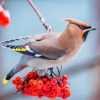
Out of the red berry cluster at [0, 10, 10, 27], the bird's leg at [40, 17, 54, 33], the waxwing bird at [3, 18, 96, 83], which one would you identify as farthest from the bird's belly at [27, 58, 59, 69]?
the red berry cluster at [0, 10, 10, 27]

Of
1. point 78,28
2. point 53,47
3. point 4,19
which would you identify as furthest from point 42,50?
point 4,19

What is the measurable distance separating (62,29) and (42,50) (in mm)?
120

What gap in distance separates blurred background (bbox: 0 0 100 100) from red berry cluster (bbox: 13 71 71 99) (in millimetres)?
40

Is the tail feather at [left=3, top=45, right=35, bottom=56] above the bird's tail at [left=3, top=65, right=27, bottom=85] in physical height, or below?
above

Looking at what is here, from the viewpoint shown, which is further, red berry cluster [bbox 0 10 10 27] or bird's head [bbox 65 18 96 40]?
bird's head [bbox 65 18 96 40]

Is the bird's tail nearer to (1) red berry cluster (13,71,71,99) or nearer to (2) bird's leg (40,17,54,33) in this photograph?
(1) red berry cluster (13,71,71,99)

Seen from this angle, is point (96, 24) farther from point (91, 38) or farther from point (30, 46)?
point (30, 46)

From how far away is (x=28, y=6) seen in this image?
3.52ft

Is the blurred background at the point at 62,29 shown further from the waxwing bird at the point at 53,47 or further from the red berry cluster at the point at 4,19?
the red berry cluster at the point at 4,19

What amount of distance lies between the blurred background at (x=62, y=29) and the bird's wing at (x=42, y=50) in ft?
0.13

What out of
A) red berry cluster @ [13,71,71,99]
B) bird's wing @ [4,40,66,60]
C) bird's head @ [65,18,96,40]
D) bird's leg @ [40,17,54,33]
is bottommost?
red berry cluster @ [13,71,71,99]

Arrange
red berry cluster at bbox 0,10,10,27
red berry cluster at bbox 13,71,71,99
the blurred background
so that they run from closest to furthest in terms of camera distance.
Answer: red berry cluster at bbox 0,10,10,27, red berry cluster at bbox 13,71,71,99, the blurred background

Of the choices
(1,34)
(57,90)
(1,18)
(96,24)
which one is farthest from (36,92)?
(1,18)

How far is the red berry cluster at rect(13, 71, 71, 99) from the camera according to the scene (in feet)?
3.10
